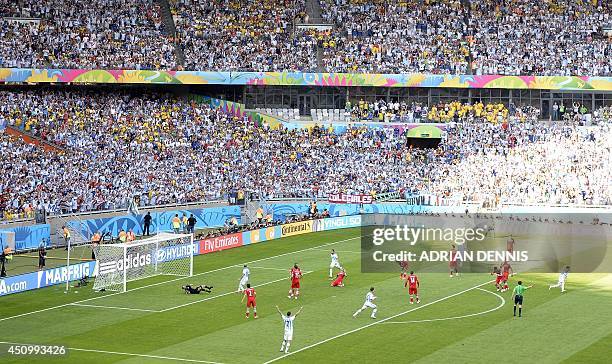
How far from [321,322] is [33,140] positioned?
32.8 meters

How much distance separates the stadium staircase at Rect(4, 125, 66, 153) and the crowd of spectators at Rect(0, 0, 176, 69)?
311 inches

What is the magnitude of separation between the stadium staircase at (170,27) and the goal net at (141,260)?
87.9ft

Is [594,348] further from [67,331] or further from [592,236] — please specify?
[592,236]

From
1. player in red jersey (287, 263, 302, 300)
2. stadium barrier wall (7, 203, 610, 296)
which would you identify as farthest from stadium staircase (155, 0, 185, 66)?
player in red jersey (287, 263, 302, 300)

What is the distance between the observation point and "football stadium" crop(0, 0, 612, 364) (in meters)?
36.8

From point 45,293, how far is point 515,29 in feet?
158

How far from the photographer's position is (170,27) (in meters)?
77.5

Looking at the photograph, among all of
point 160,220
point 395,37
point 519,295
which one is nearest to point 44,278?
point 160,220

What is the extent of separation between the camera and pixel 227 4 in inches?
3130

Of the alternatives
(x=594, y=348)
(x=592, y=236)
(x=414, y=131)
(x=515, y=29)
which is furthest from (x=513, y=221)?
(x=594, y=348)

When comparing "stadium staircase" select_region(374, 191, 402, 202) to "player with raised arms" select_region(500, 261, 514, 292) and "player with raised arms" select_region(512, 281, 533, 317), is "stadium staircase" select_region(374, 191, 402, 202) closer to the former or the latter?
"player with raised arms" select_region(500, 261, 514, 292)

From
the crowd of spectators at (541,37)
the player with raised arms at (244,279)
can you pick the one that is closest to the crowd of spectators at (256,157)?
the crowd of spectators at (541,37)

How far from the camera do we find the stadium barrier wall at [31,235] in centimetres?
5166

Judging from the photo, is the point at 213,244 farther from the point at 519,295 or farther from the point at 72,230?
the point at 519,295
